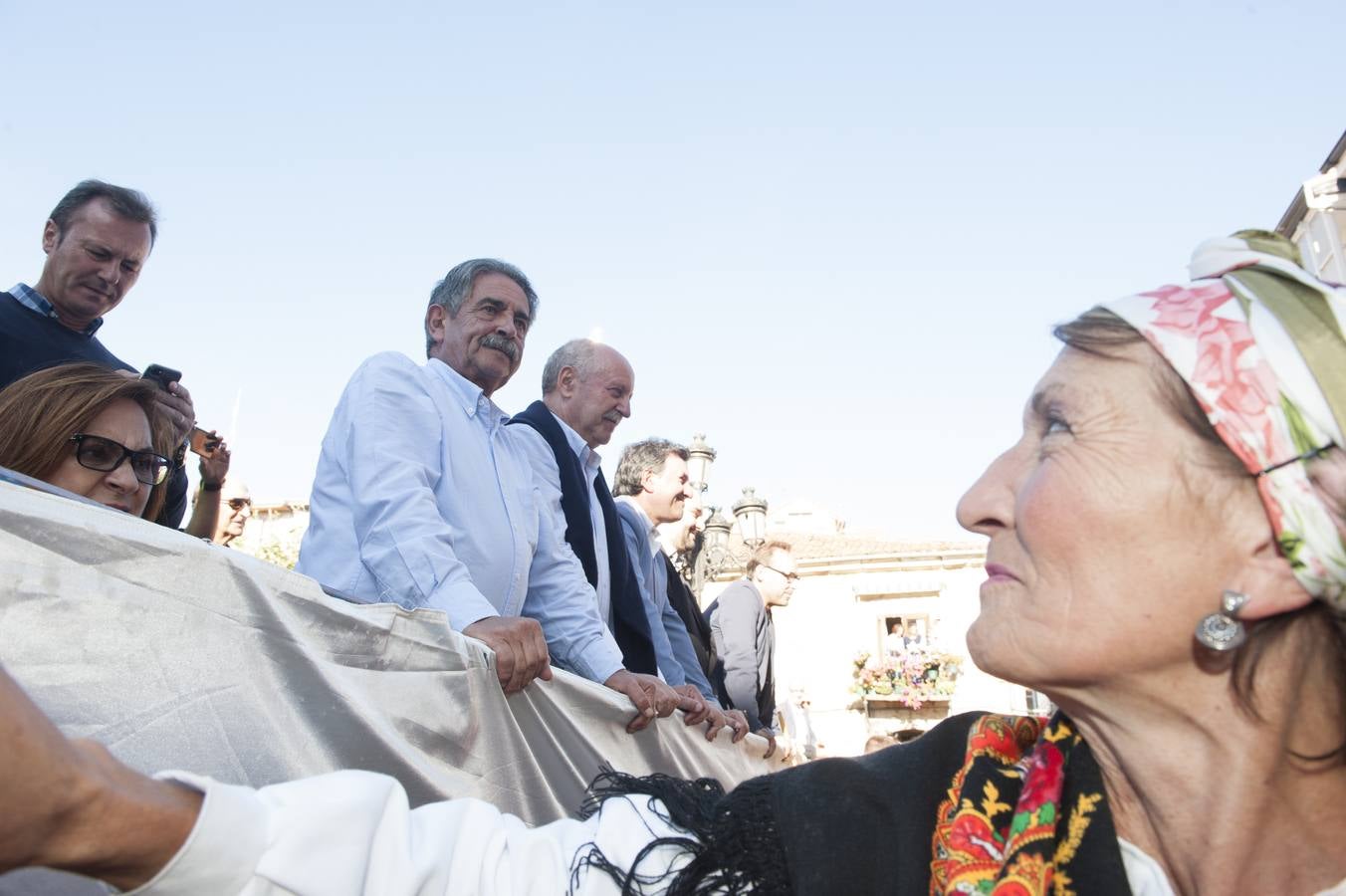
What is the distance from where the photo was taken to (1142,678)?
5.08 feet

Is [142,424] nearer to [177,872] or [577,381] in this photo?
[177,872]

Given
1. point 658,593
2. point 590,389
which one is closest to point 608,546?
point 590,389

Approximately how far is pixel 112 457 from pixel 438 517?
88 cm

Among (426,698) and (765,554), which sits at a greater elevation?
(765,554)

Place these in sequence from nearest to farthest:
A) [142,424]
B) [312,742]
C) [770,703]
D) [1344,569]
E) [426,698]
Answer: [1344,569] → [312,742] → [426,698] → [142,424] → [770,703]

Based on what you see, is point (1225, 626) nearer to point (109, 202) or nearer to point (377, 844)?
point (377, 844)

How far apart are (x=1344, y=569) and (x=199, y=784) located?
1.43m

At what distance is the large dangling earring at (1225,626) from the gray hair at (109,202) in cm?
424

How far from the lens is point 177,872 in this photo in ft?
3.17

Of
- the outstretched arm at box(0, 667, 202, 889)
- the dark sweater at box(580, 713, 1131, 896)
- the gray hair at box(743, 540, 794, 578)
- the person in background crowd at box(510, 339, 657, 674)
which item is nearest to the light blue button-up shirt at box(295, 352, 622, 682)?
the person in background crowd at box(510, 339, 657, 674)

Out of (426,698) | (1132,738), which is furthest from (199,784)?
(1132,738)

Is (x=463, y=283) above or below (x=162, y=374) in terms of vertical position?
above

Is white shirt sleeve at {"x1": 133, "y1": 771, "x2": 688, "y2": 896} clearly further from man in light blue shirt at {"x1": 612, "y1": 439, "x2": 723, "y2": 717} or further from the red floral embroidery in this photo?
man in light blue shirt at {"x1": 612, "y1": 439, "x2": 723, "y2": 717}

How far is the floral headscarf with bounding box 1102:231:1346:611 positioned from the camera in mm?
1452
